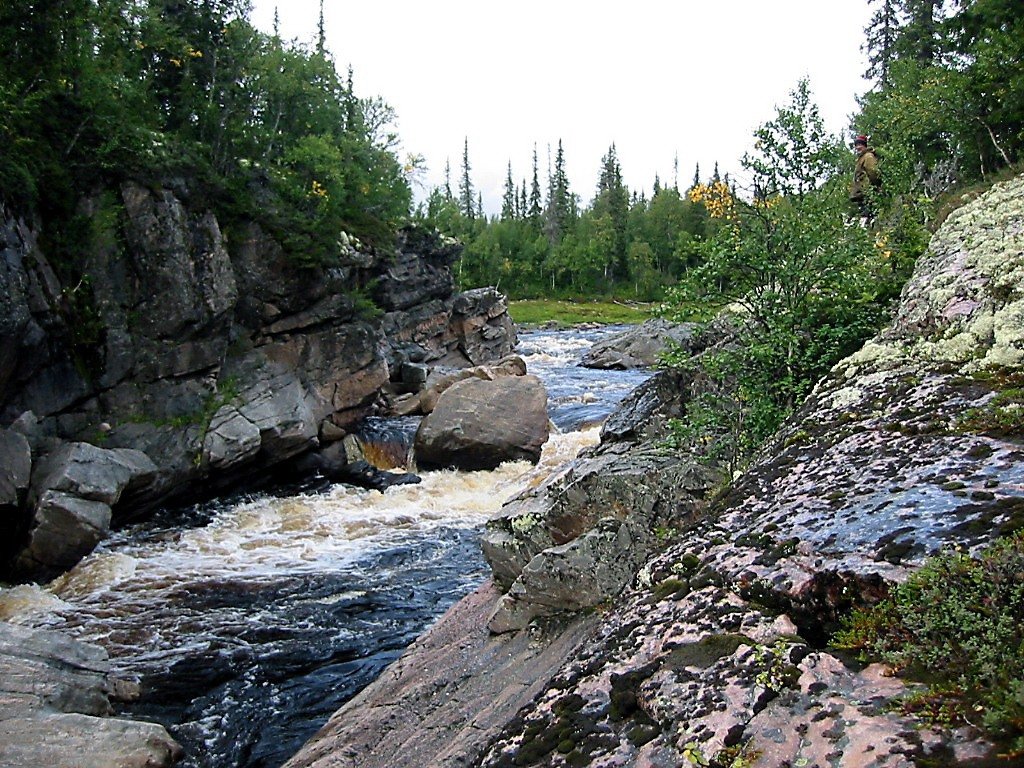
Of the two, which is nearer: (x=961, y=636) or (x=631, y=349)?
(x=961, y=636)

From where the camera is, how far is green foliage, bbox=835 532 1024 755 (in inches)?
91.1

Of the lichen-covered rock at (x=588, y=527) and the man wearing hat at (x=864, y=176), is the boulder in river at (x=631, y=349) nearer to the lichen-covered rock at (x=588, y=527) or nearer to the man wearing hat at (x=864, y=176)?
the man wearing hat at (x=864, y=176)

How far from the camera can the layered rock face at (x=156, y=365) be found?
15.3 meters

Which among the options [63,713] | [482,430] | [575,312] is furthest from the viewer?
[575,312]

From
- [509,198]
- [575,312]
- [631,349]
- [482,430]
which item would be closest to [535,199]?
[509,198]

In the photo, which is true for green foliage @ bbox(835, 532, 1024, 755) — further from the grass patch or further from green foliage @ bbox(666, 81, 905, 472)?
the grass patch

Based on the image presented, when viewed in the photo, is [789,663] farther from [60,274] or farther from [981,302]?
[60,274]

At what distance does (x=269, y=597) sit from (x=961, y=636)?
44.4 ft

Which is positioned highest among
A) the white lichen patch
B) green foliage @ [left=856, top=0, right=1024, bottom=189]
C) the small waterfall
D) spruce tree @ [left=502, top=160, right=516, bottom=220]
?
spruce tree @ [left=502, top=160, right=516, bottom=220]

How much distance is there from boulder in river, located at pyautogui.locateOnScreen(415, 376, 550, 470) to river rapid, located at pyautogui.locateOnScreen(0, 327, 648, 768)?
504mm

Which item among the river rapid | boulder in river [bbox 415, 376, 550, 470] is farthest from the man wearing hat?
boulder in river [bbox 415, 376, 550, 470]

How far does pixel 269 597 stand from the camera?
14.1 meters

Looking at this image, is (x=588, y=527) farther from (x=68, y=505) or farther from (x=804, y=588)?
(x=68, y=505)

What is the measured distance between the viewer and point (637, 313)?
85.8 meters
